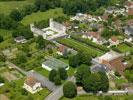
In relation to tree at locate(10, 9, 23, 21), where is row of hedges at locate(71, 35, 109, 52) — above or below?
below

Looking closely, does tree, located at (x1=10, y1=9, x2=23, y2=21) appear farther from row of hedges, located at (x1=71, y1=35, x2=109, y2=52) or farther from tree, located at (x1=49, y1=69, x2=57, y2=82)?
tree, located at (x1=49, y1=69, x2=57, y2=82)

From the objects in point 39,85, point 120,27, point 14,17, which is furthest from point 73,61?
point 14,17

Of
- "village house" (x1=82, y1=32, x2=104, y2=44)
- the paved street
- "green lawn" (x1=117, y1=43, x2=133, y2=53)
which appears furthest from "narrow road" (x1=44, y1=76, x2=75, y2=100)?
"village house" (x1=82, y1=32, x2=104, y2=44)

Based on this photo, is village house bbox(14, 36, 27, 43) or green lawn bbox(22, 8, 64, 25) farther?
green lawn bbox(22, 8, 64, 25)

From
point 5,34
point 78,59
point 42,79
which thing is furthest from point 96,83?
point 5,34

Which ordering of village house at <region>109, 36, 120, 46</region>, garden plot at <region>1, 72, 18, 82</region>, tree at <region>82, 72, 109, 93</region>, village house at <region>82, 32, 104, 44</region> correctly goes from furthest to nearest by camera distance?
1. village house at <region>82, 32, 104, 44</region>
2. village house at <region>109, 36, 120, 46</region>
3. garden plot at <region>1, 72, 18, 82</region>
4. tree at <region>82, 72, 109, 93</region>

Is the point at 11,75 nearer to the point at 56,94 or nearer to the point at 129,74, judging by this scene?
the point at 56,94
